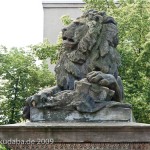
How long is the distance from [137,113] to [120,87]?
35.0ft

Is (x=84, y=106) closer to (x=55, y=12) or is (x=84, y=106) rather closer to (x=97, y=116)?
(x=97, y=116)

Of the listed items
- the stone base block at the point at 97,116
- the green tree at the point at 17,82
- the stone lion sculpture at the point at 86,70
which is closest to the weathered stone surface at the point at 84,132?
the stone base block at the point at 97,116

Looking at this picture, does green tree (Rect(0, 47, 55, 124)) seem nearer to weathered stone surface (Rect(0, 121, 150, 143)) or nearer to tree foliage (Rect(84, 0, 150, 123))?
tree foliage (Rect(84, 0, 150, 123))

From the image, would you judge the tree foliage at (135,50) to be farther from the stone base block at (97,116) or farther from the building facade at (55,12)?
the building facade at (55,12)

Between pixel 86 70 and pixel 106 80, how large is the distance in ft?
2.13

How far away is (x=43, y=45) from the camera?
932 inches

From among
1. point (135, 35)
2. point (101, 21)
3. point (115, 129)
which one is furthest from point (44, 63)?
point (115, 129)

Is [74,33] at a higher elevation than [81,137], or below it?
higher

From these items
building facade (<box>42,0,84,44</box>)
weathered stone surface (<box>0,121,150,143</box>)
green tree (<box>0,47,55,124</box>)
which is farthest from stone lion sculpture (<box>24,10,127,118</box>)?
building facade (<box>42,0,84,44</box>)

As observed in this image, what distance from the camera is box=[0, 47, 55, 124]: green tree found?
22.5 metres

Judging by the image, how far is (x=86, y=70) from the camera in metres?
8.52

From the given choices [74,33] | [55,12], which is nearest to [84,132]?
[74,33]

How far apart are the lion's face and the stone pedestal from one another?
76.8 inches

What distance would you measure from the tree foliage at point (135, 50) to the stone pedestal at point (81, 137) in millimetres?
11385
